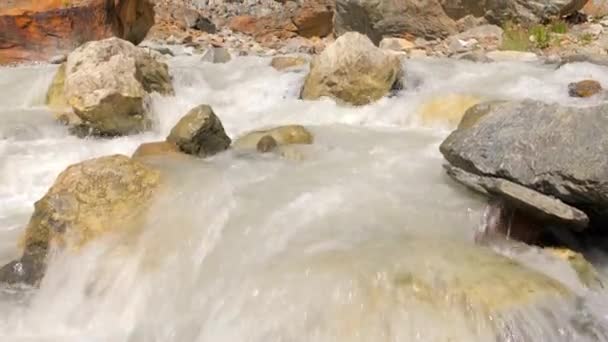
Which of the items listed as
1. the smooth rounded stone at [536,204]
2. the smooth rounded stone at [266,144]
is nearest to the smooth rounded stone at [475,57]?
the smooth rounded stone at [266,144]

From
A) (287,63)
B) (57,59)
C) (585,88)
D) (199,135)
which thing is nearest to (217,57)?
(287,63)

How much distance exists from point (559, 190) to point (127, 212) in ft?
7.65

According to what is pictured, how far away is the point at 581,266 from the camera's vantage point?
3.40 meters

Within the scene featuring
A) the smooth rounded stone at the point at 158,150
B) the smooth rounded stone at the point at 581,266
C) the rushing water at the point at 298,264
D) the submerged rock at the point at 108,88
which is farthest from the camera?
the submerged rock at the point at 108,88

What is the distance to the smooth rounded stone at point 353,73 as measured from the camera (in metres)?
6.75

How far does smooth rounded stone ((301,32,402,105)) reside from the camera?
22.1 ft

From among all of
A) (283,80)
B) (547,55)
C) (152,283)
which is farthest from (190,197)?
(547,55)

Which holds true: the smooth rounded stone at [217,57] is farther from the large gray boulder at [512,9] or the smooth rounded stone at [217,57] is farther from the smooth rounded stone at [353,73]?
the large gray boulder at [512,9]

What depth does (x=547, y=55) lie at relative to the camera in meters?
8.13

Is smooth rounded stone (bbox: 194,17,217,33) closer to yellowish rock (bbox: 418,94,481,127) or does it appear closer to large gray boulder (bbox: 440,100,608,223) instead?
yellowish rock (bbox: 418,94,481,127)

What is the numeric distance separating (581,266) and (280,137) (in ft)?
8.42

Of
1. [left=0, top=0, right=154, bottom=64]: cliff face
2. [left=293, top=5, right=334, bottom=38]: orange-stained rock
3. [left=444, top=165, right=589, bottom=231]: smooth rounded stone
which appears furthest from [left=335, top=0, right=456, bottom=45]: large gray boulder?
[left=444, top=165, right=589, bottom=231]: smooth rounded stone

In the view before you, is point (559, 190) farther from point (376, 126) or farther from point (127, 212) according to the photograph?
point (376, 126)

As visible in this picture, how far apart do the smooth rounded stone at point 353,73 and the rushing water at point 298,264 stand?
1.29 meters
